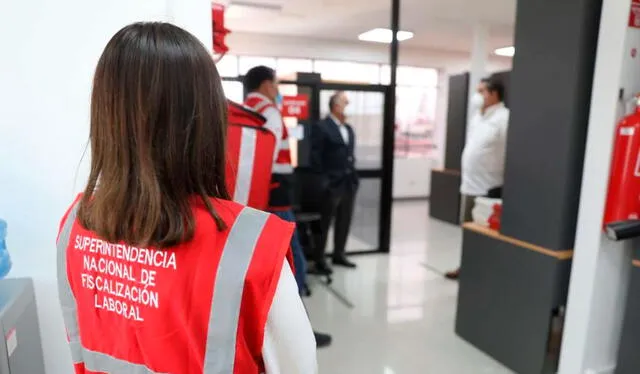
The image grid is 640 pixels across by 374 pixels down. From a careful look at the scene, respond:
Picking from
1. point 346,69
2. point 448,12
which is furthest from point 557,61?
point 346,69

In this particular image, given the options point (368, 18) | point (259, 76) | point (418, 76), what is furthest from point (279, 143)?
point (418, 76)

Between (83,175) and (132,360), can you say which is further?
(83,175)

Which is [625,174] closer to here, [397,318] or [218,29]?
[397,318]

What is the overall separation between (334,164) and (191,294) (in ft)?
9.69

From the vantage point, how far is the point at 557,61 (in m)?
1.89

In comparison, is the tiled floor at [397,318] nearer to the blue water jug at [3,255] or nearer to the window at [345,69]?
the blue water jug at [3,255]

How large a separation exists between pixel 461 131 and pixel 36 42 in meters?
5.08

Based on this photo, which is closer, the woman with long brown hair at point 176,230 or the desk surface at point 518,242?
the woman with long brown hair at point 176,230

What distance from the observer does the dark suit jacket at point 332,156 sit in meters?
3.50

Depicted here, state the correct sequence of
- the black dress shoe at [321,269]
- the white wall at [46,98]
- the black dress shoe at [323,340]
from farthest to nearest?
the black dress shoe at [321,269] → the black dress shoe at [323,340] → the white wall at [46,98]

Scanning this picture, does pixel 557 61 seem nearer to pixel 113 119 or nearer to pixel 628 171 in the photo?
pixel 628 171

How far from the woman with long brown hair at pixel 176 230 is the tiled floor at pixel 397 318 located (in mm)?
1717

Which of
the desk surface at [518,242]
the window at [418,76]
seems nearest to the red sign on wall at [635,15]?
the desk surface at [518,242]

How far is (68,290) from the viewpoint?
2.60 feet
